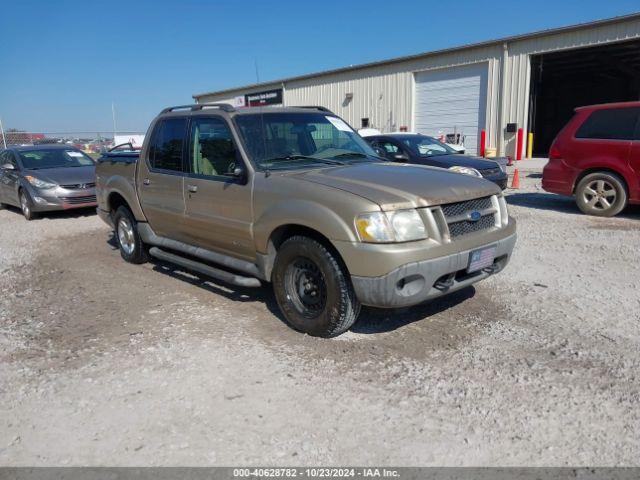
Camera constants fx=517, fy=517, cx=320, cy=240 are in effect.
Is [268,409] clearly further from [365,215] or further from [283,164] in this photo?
[283,164]

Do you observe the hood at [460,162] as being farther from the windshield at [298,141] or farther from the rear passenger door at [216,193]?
the rear passenger door at [216,193]

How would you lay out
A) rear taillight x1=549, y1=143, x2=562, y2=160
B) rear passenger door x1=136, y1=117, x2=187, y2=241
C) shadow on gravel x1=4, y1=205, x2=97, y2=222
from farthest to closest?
shadow on gravel x1=4, y1=205, x2=97, y2=222, rear taillight x1=549, y1=143, x2=562, y2=160, rear passenger door x1=136, y1=117, x2=187, y2=241

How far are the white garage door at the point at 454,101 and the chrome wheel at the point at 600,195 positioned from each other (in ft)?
42.0

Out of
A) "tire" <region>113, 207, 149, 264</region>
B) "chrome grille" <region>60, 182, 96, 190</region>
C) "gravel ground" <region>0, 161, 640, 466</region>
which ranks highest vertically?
"chrome grille" <region>60, 182, 96, 190</region>

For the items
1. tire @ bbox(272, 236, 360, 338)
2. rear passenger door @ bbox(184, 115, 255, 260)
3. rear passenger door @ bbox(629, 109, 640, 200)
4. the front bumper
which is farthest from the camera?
rear passenger door @ bbox(629, 109, 640, 200)

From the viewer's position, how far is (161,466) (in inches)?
107

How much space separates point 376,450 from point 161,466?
1141mm

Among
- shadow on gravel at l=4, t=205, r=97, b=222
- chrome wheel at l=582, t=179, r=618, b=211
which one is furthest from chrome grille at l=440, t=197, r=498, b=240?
shadow on gravel at l=4, t=205, r=97, b=222

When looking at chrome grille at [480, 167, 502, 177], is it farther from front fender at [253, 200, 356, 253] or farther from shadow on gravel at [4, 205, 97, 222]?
shadow on gravel at [4, 205, 97, 222]

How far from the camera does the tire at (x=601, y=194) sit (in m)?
8.58

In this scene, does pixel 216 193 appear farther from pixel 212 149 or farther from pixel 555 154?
pixel 555 154

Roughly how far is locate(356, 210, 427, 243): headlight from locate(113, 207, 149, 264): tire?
12.5 ft

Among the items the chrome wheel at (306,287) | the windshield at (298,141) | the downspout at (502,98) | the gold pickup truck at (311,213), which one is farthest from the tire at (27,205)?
the downspout at (502,98)

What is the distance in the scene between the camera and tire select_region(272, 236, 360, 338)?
3.89 meters
